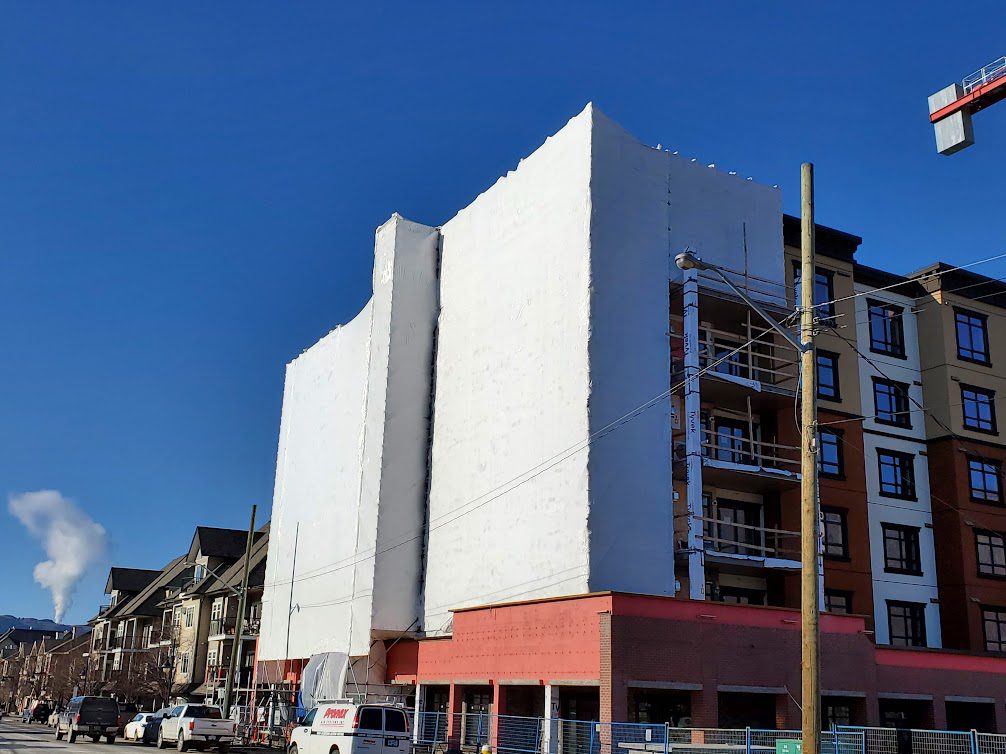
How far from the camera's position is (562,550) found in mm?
31969

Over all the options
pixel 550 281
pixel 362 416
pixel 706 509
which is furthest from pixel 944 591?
pixel 362 416

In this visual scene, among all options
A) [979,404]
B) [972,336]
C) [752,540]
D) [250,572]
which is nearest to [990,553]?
[979,404]

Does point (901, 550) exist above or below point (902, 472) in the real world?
below

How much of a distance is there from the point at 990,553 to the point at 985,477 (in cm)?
326

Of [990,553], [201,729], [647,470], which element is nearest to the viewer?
Answer: [647,470]

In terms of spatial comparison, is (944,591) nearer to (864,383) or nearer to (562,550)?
(864,383)

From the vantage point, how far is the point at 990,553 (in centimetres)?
3994

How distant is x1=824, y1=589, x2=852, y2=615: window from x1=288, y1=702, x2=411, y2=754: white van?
58.4 feet

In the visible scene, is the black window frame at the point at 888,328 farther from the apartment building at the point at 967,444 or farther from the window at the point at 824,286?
the window at the point at 824,286

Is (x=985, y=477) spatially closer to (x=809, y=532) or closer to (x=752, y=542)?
(x=752, y=542)

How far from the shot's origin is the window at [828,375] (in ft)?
129

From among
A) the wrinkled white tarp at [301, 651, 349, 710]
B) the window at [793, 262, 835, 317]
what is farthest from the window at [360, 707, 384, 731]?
the window at [793, 262, 835, 317]

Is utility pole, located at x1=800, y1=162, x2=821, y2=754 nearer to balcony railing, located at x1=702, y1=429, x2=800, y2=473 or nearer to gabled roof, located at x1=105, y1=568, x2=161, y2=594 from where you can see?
balcony railing, located at x1=702, y1=429, x2=800, y2=473

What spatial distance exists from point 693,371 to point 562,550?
7574 mm
